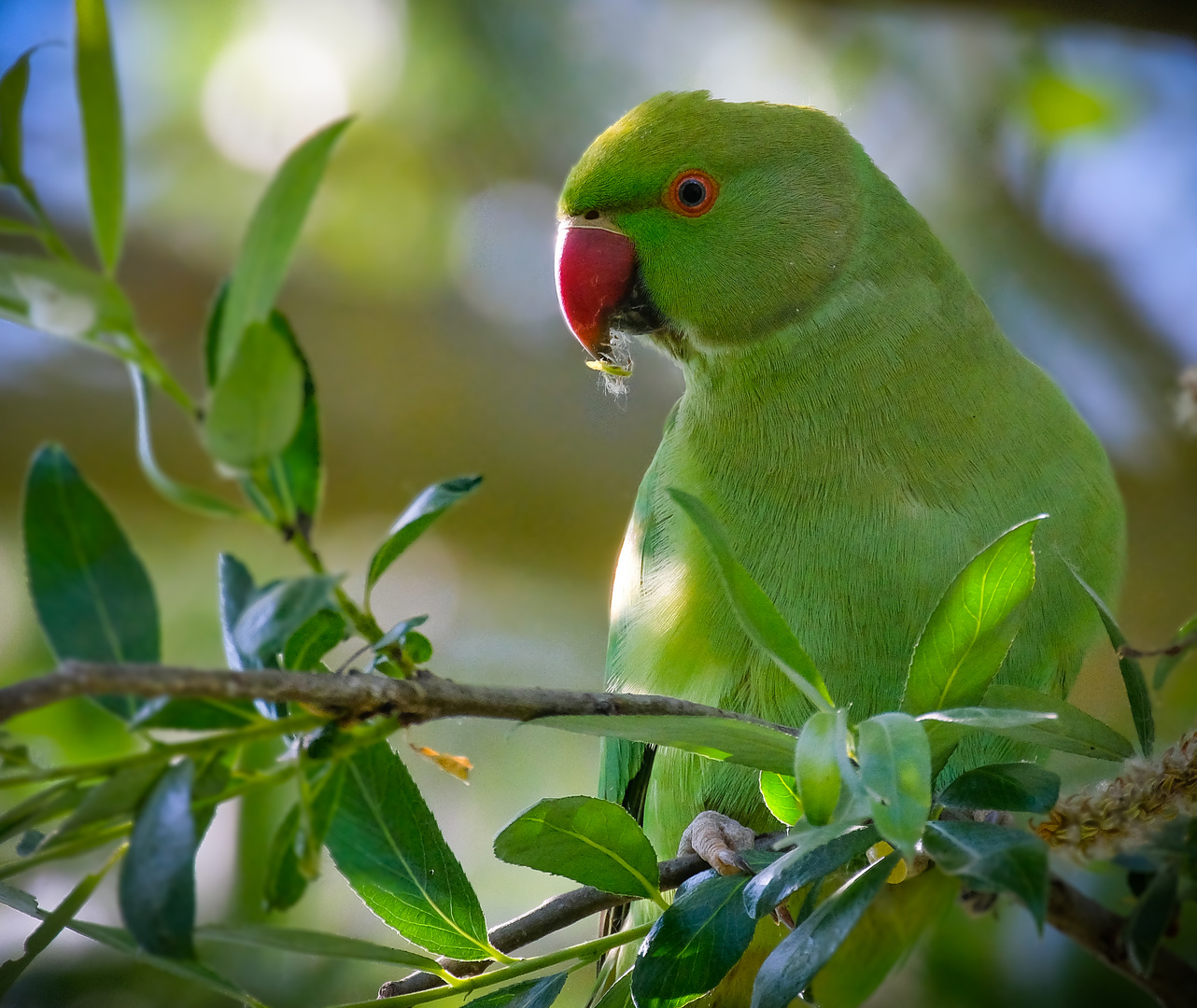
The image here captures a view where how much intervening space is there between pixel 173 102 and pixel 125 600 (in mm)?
2001

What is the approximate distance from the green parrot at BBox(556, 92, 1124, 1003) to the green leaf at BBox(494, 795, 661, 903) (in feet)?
1.20

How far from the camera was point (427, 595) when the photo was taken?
7.20ft

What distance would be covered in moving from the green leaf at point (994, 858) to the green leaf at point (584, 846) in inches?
7.3

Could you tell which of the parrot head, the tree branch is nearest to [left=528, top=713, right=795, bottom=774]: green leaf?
the tree branch

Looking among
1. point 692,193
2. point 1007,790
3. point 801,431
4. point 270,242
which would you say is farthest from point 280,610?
point 692,193

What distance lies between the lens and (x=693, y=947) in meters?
0.56

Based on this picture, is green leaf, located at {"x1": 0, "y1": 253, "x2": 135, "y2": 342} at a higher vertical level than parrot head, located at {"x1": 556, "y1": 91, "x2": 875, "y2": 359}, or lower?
lower

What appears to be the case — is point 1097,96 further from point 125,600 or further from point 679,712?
point 125,600

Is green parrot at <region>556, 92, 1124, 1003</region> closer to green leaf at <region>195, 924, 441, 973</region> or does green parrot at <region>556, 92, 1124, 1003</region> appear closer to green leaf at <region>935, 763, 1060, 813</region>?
green leaf at <region>935, 763, 1060, 813</region>

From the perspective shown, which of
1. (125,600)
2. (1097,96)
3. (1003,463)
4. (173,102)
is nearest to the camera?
(125,600)

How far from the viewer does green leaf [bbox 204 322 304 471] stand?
1.24ft

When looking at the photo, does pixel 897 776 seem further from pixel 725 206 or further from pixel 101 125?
pixel 725 206

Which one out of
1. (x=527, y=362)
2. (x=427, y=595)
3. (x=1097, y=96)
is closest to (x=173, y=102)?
(x=527, y=362)

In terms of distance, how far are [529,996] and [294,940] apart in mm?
175
